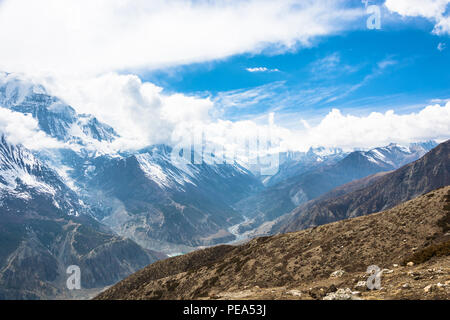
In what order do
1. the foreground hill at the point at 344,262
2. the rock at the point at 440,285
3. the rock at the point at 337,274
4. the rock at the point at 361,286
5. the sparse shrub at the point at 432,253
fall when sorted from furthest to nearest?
the rock at the point at 337,274 < the sparse shrub at the point at 432,253 < the rock at the point at 361,286 < the foreground hill at the point at 344,262 < the rock at the point at 440,285

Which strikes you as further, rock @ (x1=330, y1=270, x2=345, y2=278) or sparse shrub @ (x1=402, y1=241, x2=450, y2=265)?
rock @ (x1=330, y1=270, x2=345, y2=278)

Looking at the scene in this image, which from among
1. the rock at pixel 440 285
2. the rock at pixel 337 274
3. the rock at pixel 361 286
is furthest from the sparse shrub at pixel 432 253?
the rock at pixel 440 285

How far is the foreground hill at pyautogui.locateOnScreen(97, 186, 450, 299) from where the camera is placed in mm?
33438

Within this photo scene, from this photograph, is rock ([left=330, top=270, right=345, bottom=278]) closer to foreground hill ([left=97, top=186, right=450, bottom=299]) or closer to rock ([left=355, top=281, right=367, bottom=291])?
foreground hill ([left=97, top=186, right=450, bottom=299])

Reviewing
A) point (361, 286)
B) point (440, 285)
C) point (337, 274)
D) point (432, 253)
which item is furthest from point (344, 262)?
point (440, 285)

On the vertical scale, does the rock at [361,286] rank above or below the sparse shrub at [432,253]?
below

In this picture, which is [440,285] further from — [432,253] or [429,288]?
[432,253]

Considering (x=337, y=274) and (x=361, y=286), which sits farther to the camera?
(x=337, y=274)

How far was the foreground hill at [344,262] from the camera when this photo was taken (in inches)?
1316

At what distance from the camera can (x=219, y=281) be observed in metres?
82.1

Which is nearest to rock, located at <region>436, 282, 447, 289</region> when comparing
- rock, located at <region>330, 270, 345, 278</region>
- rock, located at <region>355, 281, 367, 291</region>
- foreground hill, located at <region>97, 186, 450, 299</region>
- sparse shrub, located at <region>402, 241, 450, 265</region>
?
foreground hill, located at <region>97, 186, 450, 299</region>

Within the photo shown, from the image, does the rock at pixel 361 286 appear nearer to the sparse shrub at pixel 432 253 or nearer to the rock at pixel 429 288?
the rock at pixel 429 288

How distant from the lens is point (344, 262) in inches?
2322
